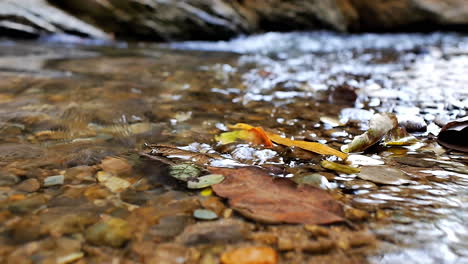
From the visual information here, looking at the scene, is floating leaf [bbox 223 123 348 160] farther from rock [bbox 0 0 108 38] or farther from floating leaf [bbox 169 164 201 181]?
rock [bbox 0 0 108 38]

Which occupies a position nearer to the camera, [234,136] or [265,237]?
[265,237]

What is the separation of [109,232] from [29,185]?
0.35 meters

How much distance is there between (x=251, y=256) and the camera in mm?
704

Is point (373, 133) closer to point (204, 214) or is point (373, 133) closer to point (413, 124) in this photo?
point (413, 124)

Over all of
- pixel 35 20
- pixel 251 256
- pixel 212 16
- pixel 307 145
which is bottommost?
pixel 251 256

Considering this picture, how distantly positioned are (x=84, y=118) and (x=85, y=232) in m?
0.95

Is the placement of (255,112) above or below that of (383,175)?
above

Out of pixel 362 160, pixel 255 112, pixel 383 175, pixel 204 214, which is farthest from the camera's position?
pixel 255 112

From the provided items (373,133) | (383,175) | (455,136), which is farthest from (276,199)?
(455,136)

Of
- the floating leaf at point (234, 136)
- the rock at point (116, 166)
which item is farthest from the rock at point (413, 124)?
the rock at point (116, 166)

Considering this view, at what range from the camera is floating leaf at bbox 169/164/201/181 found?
1.01 metres

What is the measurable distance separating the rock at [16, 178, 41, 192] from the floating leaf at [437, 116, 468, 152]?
1.41 metres

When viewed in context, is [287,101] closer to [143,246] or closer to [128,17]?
[143,246]

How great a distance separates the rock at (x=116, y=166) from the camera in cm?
105
